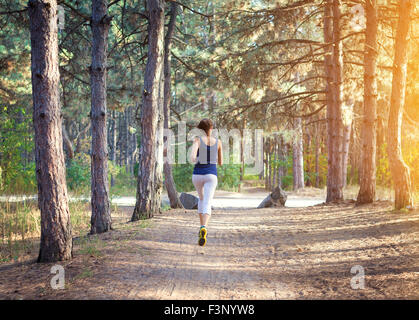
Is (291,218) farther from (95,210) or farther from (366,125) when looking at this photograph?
(95,210)

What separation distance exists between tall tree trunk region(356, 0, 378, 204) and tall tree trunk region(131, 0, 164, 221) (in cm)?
666

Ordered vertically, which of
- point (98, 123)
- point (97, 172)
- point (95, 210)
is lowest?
point (95, 210)

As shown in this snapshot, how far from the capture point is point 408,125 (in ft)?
76.2

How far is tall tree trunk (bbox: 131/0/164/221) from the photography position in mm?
11812

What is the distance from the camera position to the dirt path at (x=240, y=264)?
5.04 m

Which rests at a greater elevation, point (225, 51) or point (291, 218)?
point (225, 51)

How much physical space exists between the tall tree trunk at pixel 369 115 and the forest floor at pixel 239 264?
2.48 meters

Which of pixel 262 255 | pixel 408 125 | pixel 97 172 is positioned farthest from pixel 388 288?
pixel 408 125

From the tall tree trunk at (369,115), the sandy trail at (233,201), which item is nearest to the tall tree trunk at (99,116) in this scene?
the sandy trail at (233,201)

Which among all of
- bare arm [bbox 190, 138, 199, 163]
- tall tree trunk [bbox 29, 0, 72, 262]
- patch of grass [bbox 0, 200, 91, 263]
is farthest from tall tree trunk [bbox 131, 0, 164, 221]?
tall tree trunk [bbox 29, 0, 72, 262]

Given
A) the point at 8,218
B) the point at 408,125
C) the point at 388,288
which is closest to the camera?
the point at 388,288
